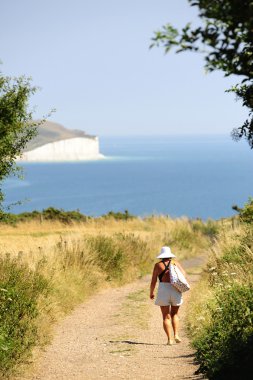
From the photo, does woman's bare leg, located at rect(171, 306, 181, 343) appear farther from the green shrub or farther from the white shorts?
the green shrub

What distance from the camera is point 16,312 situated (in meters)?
11.5

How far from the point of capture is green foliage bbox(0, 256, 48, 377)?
10211 mm

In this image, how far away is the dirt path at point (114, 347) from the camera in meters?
10.5

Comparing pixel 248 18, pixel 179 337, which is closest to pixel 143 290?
pixel 179 337

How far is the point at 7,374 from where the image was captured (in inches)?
398

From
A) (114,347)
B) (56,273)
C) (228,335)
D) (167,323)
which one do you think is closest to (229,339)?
(228,335)

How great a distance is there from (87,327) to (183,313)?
289 centimetres

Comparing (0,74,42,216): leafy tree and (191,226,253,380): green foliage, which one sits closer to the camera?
(191,226,253,380): green foliage

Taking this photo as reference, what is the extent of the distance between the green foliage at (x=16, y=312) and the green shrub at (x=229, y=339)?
9.45ft

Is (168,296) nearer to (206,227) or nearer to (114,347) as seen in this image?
(114,347)

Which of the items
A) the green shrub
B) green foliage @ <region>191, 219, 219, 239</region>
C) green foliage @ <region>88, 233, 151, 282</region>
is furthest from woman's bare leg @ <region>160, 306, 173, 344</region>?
green foliage @ <region>191, 219, 219, 239</region>

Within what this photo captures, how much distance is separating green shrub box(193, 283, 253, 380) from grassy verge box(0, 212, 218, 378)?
114 inches

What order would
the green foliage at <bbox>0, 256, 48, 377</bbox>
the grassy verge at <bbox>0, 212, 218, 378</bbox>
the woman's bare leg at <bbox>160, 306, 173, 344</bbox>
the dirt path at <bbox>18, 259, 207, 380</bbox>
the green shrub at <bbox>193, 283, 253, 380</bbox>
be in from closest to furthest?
the green shrub at <bbox>193, 283, 253, 380</bbox>
the green foliage at <bbox>0, 256, 48, 377</bbox>
the dirt path at <bbox>18, 259, 207, 380</bbox>
the grassy verge at <bbox>0, 212, 218, 378</bbox>
the woman's bare leg at <bbox>160, 306, 173, 344</bbox>

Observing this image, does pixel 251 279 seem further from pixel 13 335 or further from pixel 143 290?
pixel 143 290
